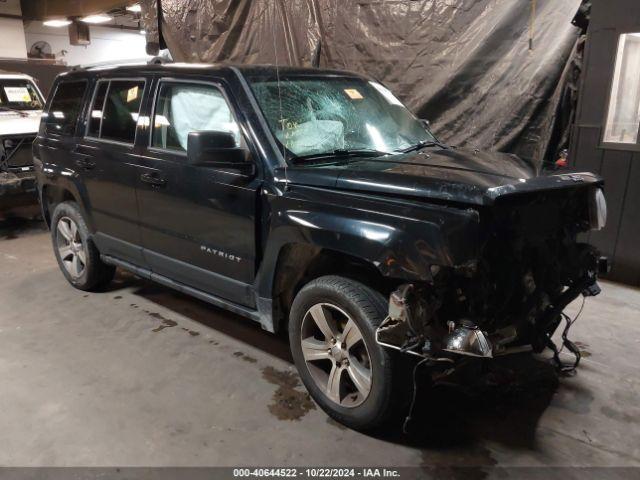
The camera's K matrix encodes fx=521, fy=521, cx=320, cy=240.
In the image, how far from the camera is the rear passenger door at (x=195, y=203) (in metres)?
3.20

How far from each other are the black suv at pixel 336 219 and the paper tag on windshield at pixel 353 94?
3 cm

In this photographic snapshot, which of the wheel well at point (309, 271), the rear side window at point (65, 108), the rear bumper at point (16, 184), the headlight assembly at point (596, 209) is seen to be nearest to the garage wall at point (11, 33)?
the rear bumper at point (16, 184)

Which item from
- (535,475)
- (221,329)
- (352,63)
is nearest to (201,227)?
(221,329)

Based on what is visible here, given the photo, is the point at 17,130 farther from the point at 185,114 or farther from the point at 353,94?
the point at 353,94

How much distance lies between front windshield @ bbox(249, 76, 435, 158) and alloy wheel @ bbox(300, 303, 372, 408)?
97 centimetres

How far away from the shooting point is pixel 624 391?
324cm

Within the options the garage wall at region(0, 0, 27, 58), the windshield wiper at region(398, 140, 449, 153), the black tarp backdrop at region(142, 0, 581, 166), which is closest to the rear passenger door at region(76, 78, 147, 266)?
the windshield wiper at region(398, 140, 449, 153)

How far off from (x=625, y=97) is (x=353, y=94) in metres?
3.07

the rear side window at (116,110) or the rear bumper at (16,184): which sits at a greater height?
the rear side window at (116,110)

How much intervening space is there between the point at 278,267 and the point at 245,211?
40 centimetres

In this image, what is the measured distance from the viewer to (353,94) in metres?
3.65

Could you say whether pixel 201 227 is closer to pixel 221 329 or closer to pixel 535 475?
pixel 221 329

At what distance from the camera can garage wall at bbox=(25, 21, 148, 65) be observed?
17.7 m

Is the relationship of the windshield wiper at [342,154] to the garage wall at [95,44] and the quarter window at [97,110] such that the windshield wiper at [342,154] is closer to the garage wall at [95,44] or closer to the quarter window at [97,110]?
the quarter window at [97,110]
